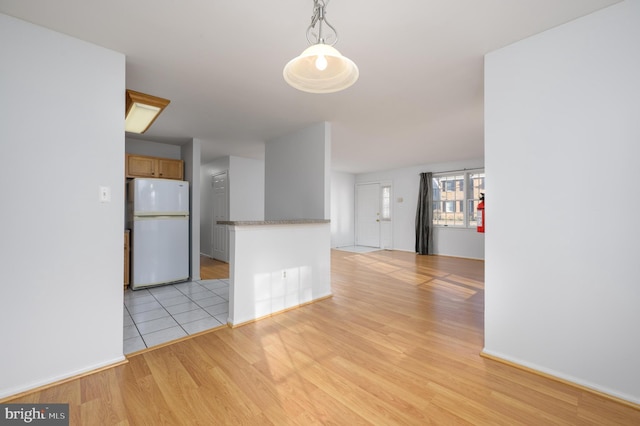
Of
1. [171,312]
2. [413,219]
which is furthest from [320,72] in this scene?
[413,219]

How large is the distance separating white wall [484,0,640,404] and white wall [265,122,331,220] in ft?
6.72

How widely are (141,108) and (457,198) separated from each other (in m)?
6.91

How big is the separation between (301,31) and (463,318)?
3141 millimetres

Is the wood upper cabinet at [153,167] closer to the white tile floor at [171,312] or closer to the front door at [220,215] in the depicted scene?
the front door at [220,215]

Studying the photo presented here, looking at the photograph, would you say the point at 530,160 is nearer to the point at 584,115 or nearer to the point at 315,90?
the point at 584,115

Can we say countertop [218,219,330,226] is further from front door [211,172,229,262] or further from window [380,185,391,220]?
window [380,185,391,220]

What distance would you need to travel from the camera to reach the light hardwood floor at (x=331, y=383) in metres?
1.49

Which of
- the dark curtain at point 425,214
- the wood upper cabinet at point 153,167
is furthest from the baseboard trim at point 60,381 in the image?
the dark curtain at point 425,214

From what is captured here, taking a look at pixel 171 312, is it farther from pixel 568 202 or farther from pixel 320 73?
pixel 568 202

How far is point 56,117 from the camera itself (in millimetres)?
1844

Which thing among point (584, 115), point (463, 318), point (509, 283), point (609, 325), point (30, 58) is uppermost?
point (30, 58)

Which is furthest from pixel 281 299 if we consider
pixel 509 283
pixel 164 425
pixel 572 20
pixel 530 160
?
pixel 572 20

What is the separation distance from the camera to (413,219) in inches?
Answer: 300

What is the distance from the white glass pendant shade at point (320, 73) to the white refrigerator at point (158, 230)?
359 cm
